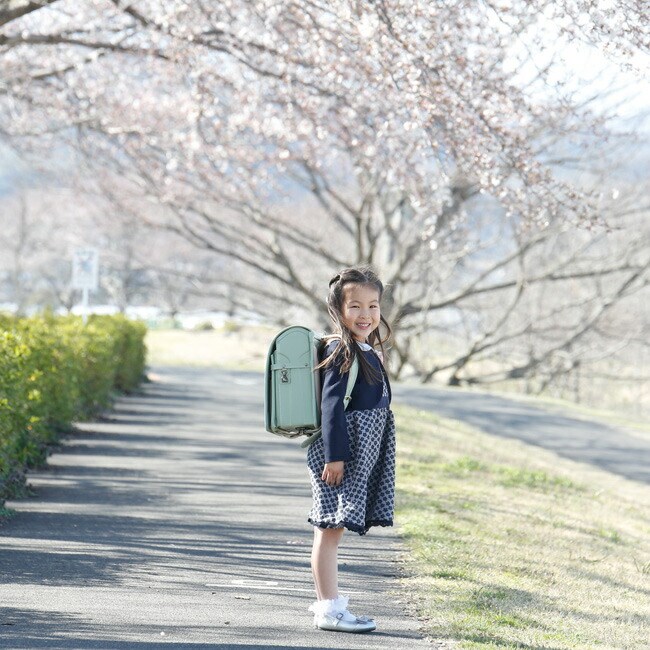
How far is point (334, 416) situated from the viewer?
207 inches

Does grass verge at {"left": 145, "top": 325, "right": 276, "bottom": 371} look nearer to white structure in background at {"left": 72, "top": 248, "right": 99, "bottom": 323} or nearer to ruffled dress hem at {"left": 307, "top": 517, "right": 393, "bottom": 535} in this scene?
white structure in background at {"left": 72, "top": 248, "right": 99, "bottom": 323}

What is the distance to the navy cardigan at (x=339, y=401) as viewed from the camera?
5238 millimetres

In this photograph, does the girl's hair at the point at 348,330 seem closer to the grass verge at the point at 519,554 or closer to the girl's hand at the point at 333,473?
the girl's hand at the point at 333,473

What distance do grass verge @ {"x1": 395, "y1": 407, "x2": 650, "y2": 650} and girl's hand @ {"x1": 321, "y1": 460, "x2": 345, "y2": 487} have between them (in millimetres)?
793

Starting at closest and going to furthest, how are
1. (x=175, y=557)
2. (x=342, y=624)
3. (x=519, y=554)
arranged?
(x=342, y=624), (x=175, y=557), (x=519, y=554)

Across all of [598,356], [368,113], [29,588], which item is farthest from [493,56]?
[598,356]

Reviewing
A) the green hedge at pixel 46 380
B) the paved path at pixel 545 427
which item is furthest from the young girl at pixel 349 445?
the paved path at pixel 545 427

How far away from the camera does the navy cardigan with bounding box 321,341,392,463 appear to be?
17.2 ft

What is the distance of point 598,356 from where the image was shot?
3181cm

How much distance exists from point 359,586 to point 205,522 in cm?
→ 208

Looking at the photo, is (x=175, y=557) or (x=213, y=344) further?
(x=213, y=344)

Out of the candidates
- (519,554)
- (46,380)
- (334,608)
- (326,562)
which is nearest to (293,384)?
(326,562)

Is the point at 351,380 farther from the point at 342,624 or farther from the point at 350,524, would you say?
the point at 342,624

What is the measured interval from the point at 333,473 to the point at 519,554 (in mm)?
2942
